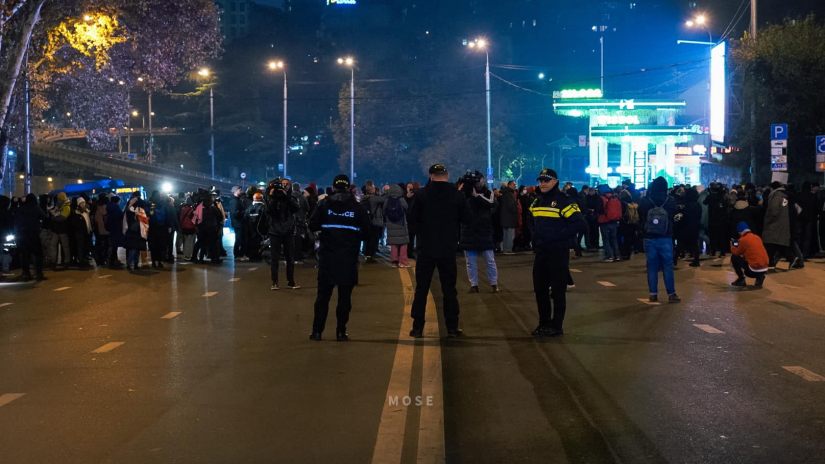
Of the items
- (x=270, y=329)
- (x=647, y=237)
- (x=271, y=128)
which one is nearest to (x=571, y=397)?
(x=270, y=329)

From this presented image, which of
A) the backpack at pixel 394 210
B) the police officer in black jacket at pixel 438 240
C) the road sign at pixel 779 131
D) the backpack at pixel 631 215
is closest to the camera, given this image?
the police officer in black jacket at pixel 438 240

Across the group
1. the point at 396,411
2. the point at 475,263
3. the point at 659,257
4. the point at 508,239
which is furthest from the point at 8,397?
the point at 508,239

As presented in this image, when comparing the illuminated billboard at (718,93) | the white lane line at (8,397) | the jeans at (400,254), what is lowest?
the white lane line at (8,397)

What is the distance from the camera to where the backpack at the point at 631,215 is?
2175 cm

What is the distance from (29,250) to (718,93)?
40.5 metres

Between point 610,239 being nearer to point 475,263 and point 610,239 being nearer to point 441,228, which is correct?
point 475,263

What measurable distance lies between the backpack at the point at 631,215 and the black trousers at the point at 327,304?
1312 centimetres

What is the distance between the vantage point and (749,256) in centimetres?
1534

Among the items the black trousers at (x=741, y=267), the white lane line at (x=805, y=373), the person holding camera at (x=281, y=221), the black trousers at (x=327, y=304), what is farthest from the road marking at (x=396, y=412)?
the black trousers at (x=741, y=267)

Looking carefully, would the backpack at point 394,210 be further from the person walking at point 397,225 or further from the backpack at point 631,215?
the backpack at point 631,215

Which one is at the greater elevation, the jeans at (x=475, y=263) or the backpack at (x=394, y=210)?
the backpack at (x=394, y=210)

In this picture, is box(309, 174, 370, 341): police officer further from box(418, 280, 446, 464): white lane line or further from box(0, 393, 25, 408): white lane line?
box(0, 393, 25, 408): white lane line

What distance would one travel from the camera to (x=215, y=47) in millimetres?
31844

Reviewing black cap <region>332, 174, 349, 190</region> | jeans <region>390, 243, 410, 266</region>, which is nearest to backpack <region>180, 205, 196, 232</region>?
→ jeans <region>390, 243, 410, 266</region>
